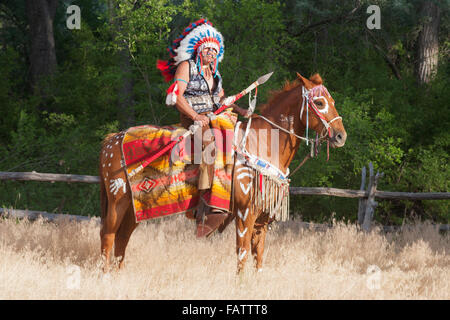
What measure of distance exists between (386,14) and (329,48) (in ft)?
5.51

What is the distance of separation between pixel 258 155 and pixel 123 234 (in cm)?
172

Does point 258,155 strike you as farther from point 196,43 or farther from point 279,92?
point 196,43

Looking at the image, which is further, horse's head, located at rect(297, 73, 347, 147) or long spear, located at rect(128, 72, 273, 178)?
long spear, located at rect(128, 72, 273, 178)

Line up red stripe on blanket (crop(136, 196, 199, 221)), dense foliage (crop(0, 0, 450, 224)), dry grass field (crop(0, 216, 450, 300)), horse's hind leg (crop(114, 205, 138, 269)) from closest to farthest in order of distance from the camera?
dry grass field (crop(0, 216, 450, 300))
red stripe on blanket (crop(136, 196, 199, 221))
horse's hind leg (crop(114, 205, 138, 269))
dense foliage (crop(0, 0, 450, 224))

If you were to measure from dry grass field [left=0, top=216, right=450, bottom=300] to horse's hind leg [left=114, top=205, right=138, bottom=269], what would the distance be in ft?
0.63

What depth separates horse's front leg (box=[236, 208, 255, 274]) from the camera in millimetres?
4975

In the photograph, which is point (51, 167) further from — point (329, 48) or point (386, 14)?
point (386, 14)

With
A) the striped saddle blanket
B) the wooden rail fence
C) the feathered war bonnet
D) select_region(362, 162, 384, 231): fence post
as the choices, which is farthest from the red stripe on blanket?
select_region(362, 162, 384, 231): fence post

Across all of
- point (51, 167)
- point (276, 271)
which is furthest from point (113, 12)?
point (276, 271)

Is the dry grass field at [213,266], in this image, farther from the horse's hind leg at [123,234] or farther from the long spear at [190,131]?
the long spear at [190,131]

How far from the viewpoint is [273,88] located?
1041 centimetres

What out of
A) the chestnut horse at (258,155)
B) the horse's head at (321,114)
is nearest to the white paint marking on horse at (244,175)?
the chestnut horse at (258,155)

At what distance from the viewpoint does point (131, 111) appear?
43.1ft

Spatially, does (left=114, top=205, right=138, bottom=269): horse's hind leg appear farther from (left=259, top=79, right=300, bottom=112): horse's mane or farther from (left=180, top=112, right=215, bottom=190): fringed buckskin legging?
(left=259, top=79, right=300, bottom=112): horse's mane
